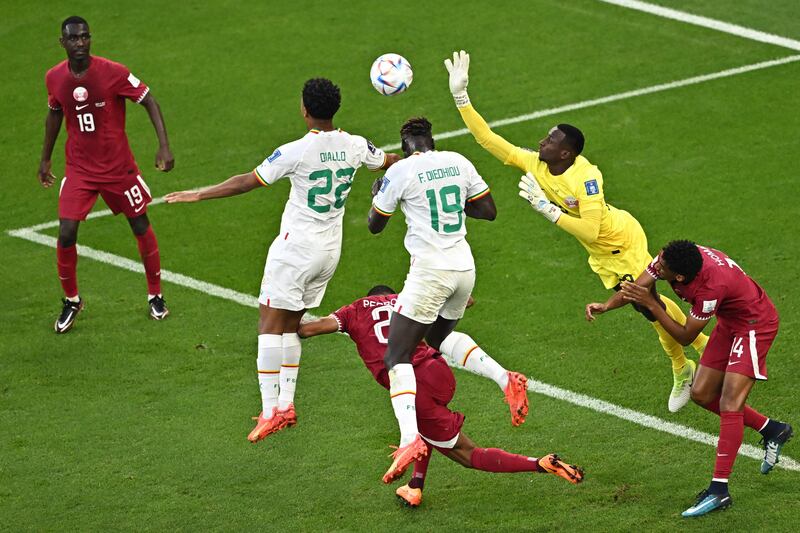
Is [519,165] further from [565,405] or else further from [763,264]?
[763,264]

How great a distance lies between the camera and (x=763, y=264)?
14094 mm

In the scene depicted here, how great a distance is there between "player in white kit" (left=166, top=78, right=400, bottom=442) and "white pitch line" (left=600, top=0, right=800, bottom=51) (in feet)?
33.5

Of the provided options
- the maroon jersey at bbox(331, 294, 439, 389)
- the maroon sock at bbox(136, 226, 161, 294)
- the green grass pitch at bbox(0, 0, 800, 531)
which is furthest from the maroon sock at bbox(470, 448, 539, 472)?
the maroon sock at bbox(136, 226, 161, 294)

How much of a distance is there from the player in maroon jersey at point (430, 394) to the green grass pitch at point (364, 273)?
1.30ft

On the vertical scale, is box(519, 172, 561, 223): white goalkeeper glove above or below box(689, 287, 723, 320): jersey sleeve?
above

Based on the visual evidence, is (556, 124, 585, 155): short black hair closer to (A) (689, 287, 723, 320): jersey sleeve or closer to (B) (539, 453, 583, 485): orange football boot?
(A) (689, 287, 723, 320): jersey sleeve

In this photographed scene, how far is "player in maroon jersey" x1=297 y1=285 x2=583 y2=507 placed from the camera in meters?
10.1

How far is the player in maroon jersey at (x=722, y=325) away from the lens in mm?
9852

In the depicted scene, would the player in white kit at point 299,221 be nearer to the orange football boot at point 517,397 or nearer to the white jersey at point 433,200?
the white jersey at point 433,200

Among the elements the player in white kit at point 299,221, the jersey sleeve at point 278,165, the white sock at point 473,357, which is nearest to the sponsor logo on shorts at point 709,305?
the white sock at point 473,357

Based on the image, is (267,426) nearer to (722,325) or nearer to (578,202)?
(578,202)

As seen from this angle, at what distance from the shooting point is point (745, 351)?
10062 mm

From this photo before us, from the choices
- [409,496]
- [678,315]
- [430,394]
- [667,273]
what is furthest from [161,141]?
[667,273]

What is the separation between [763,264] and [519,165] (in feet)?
12.0
